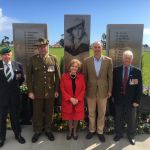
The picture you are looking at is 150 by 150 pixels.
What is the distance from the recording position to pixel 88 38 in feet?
22.2

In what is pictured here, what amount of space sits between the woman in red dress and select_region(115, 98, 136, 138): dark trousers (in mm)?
750

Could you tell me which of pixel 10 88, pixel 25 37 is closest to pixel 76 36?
pixel 25 37

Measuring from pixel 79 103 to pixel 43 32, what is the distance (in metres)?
2.10

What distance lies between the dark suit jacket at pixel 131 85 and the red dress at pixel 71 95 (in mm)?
674

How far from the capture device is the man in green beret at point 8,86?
5.30 meters

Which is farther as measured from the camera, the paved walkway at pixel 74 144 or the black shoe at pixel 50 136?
the black shoe at pixel 50 136

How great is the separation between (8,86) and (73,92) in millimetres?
1269

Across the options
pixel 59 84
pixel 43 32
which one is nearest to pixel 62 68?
pixel 43 32

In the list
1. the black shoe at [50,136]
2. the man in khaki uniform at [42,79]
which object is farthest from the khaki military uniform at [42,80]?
the black shoe at [50,136]

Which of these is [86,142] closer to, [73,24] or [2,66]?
[2,66]

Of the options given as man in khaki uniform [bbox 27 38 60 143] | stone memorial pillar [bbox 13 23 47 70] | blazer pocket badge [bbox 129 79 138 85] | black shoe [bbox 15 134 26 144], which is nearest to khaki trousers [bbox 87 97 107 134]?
blazer pocket badge [bbox 129 79 138 85]

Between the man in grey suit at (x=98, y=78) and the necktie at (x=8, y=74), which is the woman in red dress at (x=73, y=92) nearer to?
the man in grey suit at (x=98, y=78)

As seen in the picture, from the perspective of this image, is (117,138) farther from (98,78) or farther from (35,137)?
(35,137)

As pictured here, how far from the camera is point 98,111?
581 centimetres
